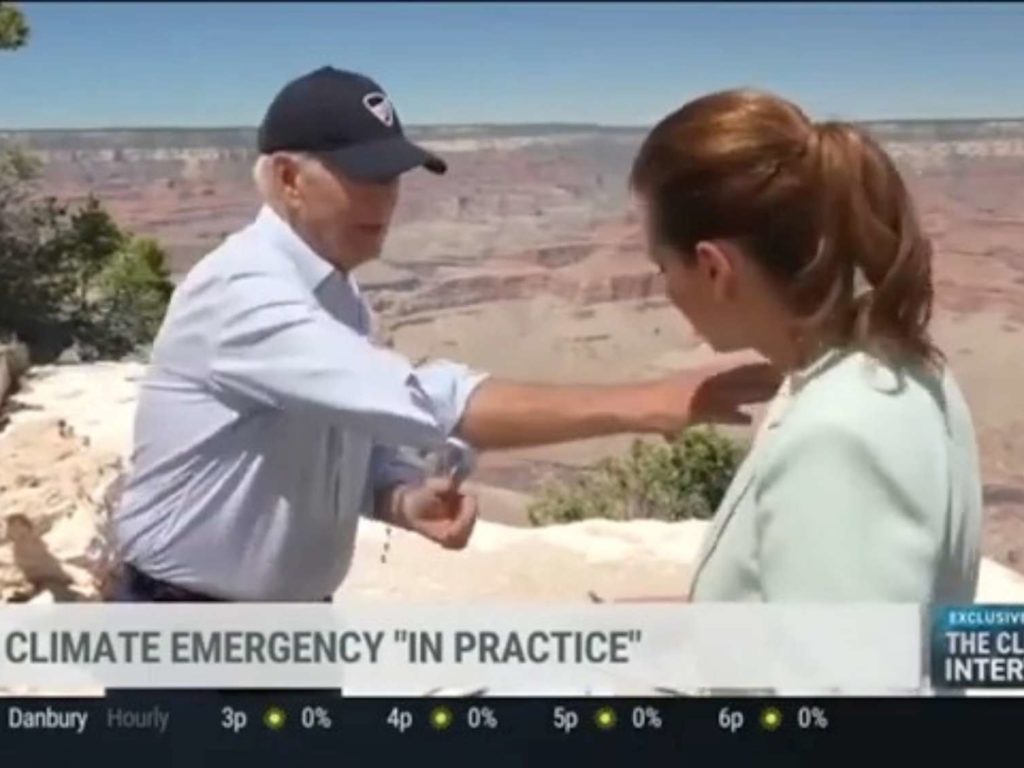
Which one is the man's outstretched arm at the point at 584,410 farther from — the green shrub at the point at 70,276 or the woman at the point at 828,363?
the green shrub at the point at 70,276

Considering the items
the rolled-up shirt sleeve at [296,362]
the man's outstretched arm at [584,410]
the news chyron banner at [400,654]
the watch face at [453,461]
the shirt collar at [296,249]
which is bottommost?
the news chyron banner at [400,654]

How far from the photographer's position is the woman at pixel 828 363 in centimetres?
92

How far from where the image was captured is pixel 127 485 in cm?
116

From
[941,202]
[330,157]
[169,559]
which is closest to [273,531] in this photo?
[169,559]

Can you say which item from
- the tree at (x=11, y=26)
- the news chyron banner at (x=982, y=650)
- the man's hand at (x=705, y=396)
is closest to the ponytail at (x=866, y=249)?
the man's hand at (x=705, y=396)

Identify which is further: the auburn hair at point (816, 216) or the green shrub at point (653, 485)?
the green shrub at point (653, 485)

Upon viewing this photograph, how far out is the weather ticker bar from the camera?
1177mm

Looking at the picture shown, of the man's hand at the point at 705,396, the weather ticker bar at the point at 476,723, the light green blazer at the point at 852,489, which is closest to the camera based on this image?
the light green blazer at the point at 852,489

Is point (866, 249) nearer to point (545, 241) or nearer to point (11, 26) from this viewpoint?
point (545, 241)

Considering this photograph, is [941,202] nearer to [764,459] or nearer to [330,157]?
[764,459]

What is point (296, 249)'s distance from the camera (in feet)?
3.69

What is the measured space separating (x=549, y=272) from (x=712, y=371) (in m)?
0.15

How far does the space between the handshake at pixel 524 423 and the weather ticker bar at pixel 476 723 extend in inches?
4.7

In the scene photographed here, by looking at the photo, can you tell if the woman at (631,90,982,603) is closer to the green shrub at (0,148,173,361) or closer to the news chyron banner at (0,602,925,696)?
the news chyron banner at (0,602,925,696)
